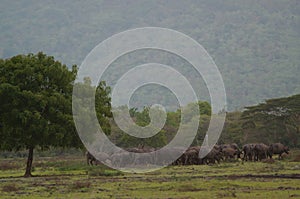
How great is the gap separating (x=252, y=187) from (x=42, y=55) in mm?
17932

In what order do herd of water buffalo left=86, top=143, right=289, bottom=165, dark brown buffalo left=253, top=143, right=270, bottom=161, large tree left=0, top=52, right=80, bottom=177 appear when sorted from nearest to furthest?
large tree left=0, top=52, right=80, bottom=177, herd of water buffalo left=86, top=143, right=289, bottom=165, dark brown buffalo left=253, top=143, right=270, bottom=161

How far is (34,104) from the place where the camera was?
113 feet

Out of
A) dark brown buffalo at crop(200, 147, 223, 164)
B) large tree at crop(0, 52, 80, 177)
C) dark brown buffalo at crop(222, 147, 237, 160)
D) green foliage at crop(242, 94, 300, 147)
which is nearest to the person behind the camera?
large tree at crop(0, 52, 80, 177)

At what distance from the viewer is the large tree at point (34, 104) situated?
3384 cm

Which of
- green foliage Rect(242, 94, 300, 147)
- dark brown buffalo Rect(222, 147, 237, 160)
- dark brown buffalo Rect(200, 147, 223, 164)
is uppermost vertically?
green foliage Rect(242, 94, 300, 147)

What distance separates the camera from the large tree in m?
33.8

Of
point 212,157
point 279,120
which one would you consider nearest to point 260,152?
point 212,157

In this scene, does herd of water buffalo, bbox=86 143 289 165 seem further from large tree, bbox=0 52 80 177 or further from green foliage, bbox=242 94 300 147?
green foliage, bbox=242 94 300 147

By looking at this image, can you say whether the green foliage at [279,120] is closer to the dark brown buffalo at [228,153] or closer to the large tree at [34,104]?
the dark brown buffalo at [228,153]

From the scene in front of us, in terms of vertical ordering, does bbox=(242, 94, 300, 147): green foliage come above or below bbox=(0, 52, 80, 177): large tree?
above

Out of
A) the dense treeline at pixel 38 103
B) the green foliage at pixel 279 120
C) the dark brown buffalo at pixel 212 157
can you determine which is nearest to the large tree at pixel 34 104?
the dense treeline at pixel 38 103

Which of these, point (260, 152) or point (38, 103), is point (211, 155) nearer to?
point (260, 152)

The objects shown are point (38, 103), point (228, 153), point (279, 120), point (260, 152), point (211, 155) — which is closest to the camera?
point (38, 103)

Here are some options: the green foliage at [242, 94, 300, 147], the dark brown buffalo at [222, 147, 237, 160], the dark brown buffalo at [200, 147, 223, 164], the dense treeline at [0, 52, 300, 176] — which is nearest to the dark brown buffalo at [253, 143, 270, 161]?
the dark brown buffalo at [222, 147, 237, 160]
